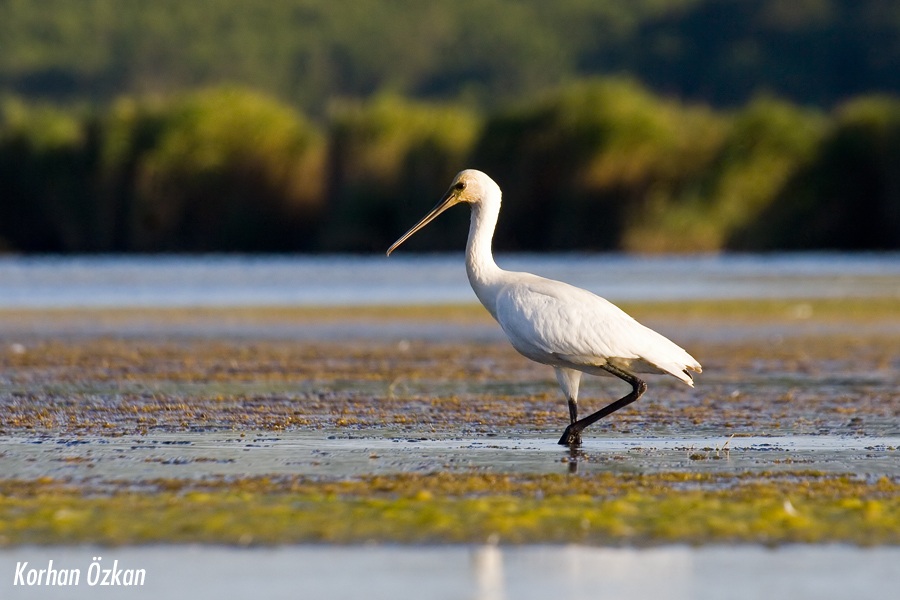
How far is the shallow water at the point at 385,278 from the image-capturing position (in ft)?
77.8

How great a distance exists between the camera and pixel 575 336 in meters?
9.27

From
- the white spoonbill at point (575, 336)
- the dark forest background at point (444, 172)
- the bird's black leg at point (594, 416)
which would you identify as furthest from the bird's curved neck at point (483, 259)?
the dark forest background at point (444, 172)

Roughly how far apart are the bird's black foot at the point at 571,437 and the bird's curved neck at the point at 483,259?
86 centimetres

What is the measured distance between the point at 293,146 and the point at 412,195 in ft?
12.2

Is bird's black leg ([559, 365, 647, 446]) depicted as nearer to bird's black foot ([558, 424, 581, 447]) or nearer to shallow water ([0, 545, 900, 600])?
bird's black foot ([558, 424, 581, 447])

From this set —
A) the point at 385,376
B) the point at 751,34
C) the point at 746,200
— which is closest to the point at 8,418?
the point at 385,376

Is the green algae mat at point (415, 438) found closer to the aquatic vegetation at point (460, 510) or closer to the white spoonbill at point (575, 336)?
the aquatic vegetation at point (460, 510)

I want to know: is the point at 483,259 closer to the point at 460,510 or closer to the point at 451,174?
the point at 460,510

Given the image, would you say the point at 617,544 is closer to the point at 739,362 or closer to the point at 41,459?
the point at 41,459

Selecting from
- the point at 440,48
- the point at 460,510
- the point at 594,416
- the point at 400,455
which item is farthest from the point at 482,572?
the point at 440,48

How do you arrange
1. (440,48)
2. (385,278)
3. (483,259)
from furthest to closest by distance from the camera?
(440,48), (385,278), (483,259)

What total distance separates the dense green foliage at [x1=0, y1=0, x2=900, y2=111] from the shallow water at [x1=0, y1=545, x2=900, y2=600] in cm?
7926

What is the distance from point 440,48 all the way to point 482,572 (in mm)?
98714

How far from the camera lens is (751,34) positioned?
9462 centimetres
